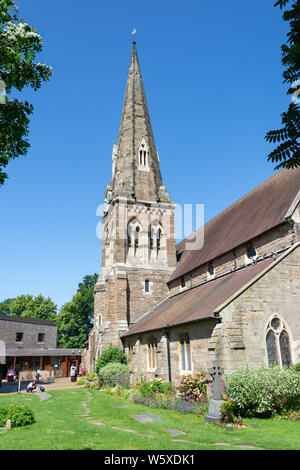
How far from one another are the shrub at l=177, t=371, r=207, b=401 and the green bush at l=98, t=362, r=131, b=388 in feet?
28.0

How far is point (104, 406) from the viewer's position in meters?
15.7

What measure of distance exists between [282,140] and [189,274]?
65.5ft

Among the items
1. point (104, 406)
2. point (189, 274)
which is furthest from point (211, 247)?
point (104, 406)

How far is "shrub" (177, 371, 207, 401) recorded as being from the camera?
13953mm

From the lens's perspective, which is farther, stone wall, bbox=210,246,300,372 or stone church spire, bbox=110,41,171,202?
stone church spire, bbox=110,41,171,202

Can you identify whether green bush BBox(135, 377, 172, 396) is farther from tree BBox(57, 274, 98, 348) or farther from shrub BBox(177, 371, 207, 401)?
tree BBox(57, 274, 98, 348)

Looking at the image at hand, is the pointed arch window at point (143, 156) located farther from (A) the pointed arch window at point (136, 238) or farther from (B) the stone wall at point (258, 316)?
(B) the stone wall at point (258, 316)

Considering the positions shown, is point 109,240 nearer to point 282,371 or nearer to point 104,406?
point 104,406

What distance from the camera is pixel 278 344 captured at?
45.7 ft

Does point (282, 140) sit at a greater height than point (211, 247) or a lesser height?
lesser

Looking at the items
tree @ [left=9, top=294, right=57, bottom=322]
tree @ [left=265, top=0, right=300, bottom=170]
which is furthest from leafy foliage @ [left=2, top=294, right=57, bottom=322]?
tree @ [left=265, top=0, right=300, bottom=170]

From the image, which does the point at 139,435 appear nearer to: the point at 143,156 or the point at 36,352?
the point at 143,156

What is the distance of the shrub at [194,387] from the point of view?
549 inches

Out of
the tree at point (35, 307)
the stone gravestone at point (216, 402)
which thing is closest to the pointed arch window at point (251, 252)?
the stone gravestone at point (216, 402)
